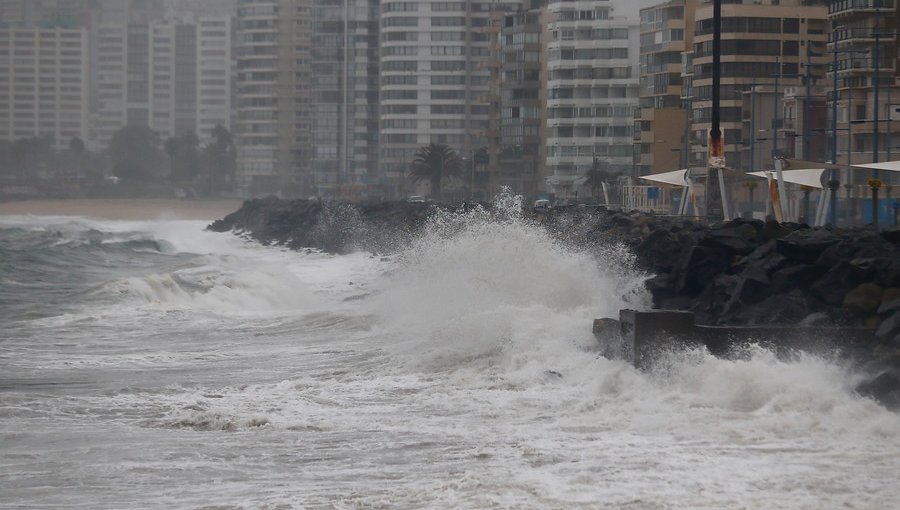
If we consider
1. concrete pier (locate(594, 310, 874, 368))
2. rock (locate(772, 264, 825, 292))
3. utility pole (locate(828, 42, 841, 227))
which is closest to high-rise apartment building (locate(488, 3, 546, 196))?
utility pole (locate(828, 42, 841, 227))

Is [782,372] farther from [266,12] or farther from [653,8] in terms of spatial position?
[266,12]

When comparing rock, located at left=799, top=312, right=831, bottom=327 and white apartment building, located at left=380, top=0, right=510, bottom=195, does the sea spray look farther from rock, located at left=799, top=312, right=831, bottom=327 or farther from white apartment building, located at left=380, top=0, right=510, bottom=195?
white apartment building, located at left=380, top=0, right=510, bottom=195

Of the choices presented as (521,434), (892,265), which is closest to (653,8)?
(892,265)

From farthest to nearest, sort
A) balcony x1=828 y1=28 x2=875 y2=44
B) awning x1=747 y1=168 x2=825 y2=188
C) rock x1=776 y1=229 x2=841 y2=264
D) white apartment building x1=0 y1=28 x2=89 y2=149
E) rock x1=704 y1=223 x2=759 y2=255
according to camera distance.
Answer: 1. white apartment building x1=0 y1=28 x2=89 y2=149
2. balcony x1=828 y1=28 x2=875 y2=44
3. awning x1=747 y1=168 x2=825 y2=188
4. rock x1=704 y1=223 x2=759 y2=255
5. rock x1=776 y1=229 x2=841 y2=264

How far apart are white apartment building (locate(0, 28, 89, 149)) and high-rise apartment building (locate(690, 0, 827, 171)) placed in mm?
108943

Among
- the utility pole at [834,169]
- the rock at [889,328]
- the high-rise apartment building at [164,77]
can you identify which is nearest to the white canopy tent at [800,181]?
the utility pole at [834,169]

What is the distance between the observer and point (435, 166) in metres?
85.2

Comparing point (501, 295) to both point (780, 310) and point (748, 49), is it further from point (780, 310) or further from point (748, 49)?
point (748, 49)

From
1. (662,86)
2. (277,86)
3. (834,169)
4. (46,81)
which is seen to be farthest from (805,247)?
(46,81)

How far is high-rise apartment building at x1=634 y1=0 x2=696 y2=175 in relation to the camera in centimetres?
6250

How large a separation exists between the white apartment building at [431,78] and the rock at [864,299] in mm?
79096

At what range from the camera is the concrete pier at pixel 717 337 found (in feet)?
42.4

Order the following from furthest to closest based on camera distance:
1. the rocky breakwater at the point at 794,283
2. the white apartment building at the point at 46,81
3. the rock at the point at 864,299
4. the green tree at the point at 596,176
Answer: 1. the white apartment building at the point at 46,81
2. the green tree at the point at 596,176
3. the rock at the point at 864,299
4. the rocky breakwater at the point at 794,283

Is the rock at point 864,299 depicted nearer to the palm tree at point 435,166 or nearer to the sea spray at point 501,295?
the sea spray at point 501,295
